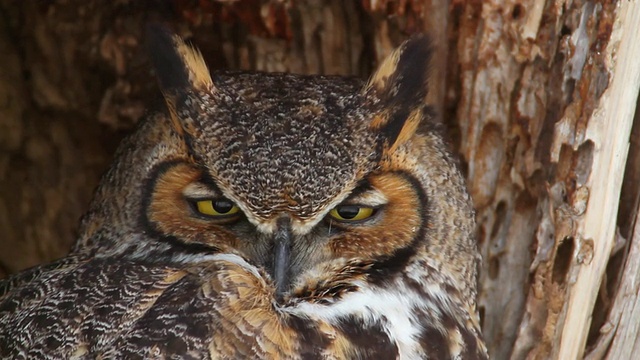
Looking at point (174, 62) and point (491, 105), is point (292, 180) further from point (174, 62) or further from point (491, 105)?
point (491, 105)

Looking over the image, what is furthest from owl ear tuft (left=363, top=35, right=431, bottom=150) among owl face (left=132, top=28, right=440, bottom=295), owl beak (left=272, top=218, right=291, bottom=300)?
owl beak (left=272, top=218, right=291, bottom=300)

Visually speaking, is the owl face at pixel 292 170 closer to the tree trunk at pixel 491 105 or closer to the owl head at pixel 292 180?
the owl head at pixel 292 180

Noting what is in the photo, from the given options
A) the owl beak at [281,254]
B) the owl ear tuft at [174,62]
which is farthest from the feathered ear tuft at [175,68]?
the owl beak at [281,254]

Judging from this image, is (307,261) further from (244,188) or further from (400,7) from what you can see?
(400,7)

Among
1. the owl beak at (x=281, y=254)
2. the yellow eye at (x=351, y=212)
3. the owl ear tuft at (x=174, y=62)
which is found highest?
the owl ear tuft at (x=174, y=62)

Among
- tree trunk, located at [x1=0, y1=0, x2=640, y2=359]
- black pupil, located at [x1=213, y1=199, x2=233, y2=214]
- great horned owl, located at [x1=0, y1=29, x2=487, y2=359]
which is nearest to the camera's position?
great horned owl, located at [x1=0, y1=29, x2=487, y2=359]

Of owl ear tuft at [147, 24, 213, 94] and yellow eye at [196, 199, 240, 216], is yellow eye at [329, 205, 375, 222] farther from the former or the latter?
owl ear tuft at [147, 24, 213, 94]

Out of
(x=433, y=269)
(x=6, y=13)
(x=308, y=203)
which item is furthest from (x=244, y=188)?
(x=6, y=13)
